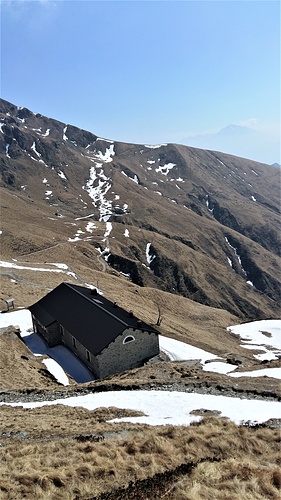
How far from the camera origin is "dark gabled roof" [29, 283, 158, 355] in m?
39.1

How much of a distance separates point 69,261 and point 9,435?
83.2m

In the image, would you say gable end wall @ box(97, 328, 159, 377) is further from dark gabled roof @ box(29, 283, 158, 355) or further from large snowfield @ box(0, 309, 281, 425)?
large snowfield @ box(0, 309, 281, 425)

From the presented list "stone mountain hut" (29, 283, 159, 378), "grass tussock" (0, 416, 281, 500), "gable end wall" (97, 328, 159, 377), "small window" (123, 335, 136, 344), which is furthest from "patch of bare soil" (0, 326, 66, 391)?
"grass tussock" (0, 416, 281, 500)

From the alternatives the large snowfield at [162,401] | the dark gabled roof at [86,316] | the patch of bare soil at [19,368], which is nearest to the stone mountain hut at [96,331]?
the dark gabled roof at [86,316]

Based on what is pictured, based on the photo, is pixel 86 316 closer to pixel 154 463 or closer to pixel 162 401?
pixel 162 401

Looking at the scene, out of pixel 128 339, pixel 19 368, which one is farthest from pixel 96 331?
pixel 19 368

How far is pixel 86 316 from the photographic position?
4275 centimetres

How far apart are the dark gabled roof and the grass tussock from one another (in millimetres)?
21015

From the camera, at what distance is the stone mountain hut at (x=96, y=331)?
38312mm

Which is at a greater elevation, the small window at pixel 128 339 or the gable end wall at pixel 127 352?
the small window at pixel 128 339

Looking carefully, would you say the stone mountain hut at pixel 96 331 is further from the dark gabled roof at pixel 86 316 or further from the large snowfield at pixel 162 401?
the large snowfield at pixel 162 401

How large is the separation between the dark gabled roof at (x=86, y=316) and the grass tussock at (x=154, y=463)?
2101 cm

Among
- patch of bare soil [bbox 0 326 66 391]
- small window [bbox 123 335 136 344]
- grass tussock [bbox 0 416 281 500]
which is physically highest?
grass tussock [bbox 0 416 281 500]

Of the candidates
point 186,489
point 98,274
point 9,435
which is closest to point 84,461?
point 186,489
